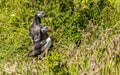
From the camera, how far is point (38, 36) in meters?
9.45

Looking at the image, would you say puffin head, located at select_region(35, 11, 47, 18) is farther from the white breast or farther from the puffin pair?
the white breast

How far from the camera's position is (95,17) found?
372 inches

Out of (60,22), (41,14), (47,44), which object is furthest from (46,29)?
(60,22)

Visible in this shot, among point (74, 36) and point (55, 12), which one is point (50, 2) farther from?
point (74, 36)

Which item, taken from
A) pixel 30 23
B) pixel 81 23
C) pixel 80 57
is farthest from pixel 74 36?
pixel 80 57

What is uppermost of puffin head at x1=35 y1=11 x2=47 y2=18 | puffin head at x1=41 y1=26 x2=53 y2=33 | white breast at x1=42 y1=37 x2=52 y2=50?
puffin head at x1=35 y1=11 x2=47 y2=18

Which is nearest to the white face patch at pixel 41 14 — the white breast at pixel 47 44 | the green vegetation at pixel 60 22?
the green vegetation at pixel 60 22

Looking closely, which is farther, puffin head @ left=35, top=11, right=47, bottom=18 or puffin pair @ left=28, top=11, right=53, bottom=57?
puffin head @ left=35, top=11, right=47, bottom=18

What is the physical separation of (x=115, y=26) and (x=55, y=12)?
128 centimetres

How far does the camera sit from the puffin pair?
8.97m

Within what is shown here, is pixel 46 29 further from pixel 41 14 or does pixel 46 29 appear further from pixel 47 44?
pixel 41 14

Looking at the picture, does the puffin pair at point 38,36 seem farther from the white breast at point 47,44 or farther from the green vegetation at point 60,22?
the green vegetation at point 60,22

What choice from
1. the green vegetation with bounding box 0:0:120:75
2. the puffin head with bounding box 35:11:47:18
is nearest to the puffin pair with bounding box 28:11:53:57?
the puffin head with bounding box 35:11:47:18

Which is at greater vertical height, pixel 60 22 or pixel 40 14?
pixel 40 14
